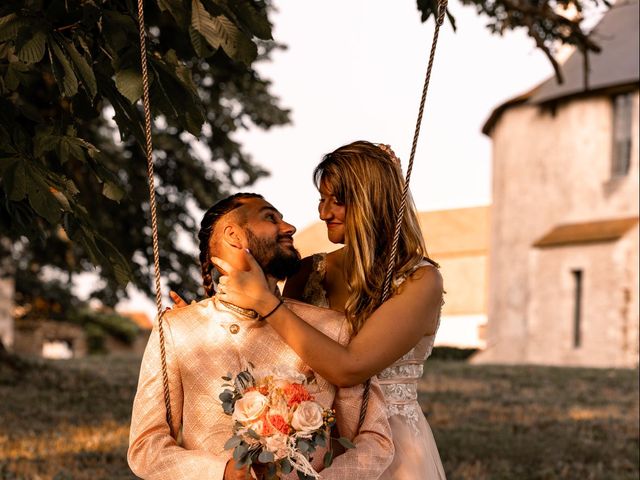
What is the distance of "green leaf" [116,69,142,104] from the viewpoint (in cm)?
435

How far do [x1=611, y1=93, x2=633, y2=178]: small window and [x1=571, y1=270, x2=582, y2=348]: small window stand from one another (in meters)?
3.38

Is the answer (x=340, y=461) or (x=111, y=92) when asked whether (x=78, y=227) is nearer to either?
(x=111, y=92)

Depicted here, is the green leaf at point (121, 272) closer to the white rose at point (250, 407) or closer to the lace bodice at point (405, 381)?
the lace bodice at point (405, 381)

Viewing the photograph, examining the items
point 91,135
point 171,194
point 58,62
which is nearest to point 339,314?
point 58,62

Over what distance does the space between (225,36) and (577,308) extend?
3171 cm

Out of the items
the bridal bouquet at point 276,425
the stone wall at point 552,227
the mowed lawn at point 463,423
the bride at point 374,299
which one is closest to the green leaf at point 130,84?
the bride at point 374,299

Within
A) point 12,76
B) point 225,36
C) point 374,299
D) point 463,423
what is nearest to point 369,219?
point 374,299

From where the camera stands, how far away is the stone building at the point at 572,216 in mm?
33031

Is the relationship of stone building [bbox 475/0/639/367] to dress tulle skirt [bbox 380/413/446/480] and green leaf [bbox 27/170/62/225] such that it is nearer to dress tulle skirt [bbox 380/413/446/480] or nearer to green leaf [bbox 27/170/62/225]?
green leaf [bbox 27/170/62/225]

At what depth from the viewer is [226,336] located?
149 inches

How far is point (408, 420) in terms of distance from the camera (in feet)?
13.5

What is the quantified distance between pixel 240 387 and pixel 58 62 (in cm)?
173

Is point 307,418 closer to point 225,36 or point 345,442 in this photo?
point 345,442

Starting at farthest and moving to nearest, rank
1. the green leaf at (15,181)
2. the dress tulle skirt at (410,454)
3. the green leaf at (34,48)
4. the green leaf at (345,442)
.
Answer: the green leaf at (15,181), the green leaf at (34,48), the dress tulle skirt at (410,454), the green leaf at (345,442)
